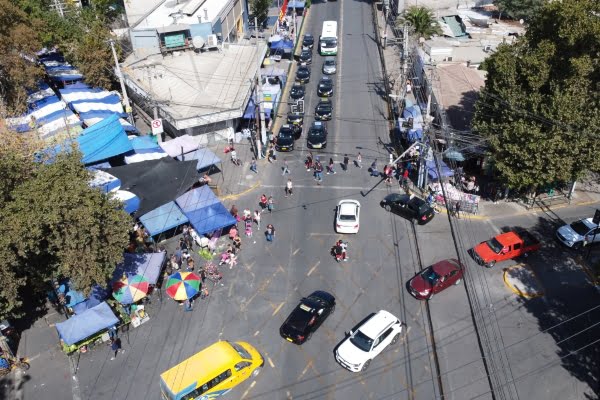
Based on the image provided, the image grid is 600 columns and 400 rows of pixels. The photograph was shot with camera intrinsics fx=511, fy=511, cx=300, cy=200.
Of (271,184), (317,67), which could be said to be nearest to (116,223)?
(271,184)

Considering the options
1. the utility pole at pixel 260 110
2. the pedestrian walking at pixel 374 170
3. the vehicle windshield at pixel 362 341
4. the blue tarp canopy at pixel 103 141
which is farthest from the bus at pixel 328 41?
the vehicle windshield at pixel 362 341

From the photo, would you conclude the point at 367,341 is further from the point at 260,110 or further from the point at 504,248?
the point at 260,110

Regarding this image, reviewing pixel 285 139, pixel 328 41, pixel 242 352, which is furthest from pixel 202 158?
pixel 328 41

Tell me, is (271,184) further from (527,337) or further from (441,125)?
(527,337)

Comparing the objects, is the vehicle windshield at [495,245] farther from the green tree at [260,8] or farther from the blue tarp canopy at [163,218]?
the green tree at [260,8]

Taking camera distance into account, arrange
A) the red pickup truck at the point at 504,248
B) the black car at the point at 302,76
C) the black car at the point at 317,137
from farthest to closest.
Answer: the black car at the point at 302,76 → the black car at the point at 317,137 → the red pickup truck at the point at 504,248

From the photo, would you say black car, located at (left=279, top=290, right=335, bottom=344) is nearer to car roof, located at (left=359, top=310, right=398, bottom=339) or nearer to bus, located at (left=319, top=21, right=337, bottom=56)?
car roof, located at (left=359, top=310, right=398, bottom=339)
